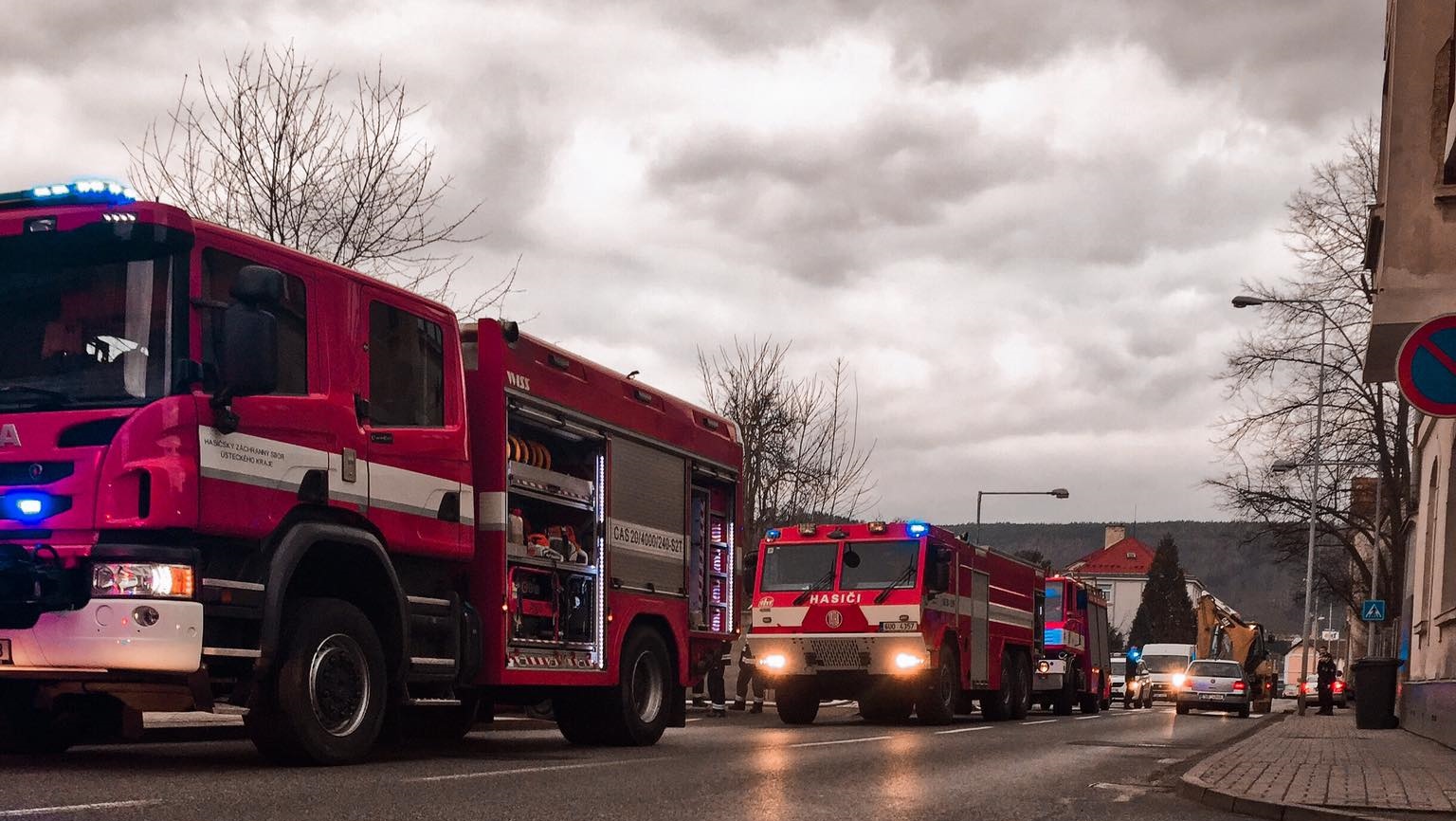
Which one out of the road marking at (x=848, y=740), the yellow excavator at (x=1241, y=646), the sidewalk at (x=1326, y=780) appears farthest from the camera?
the yellow excavator at (x=1241, y=646)

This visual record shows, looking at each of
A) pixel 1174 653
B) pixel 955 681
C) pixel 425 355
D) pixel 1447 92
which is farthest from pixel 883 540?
pixel 1174 653

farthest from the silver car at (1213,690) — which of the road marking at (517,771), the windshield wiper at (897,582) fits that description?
the road marking at (517,771)

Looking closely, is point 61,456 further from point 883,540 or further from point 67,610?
point 883,540

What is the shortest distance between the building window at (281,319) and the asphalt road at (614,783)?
2.23 metres

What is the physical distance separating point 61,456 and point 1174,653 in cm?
4947

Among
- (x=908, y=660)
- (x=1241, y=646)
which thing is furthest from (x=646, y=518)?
(x=1241, y=646)

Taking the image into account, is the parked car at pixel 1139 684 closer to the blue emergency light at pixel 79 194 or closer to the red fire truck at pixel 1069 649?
the red fire truck at pixel 1069 649

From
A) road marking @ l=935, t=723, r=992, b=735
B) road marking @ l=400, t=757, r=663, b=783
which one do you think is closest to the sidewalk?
road marking @ l=935, t=723, r=992, b=735

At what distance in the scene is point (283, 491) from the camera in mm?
9250

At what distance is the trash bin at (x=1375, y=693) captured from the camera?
26406 millimetres

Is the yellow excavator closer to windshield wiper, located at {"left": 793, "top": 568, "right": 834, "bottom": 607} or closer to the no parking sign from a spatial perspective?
windshield wiper, located at {"left": 793, "top": 568, "right": 834, "bottom": 607}

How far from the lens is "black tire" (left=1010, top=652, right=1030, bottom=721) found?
26.5 metres

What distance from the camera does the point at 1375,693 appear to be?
86.9ft

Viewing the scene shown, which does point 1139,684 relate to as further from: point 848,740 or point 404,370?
point 404,370
